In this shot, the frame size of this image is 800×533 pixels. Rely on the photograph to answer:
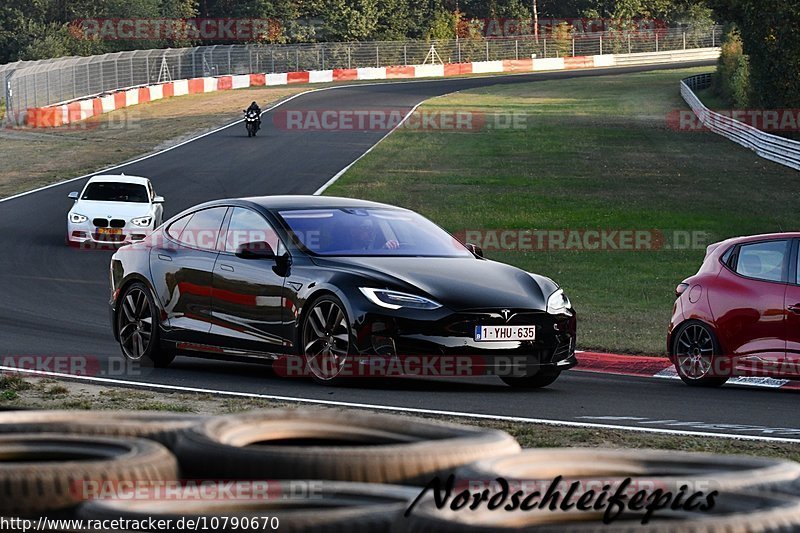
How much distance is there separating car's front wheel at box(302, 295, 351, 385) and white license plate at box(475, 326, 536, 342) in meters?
1.03

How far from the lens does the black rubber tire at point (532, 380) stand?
12.0 m

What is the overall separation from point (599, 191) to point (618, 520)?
30.4 meters

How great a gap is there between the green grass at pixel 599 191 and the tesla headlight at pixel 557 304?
3.01 m

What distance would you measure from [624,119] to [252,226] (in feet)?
151

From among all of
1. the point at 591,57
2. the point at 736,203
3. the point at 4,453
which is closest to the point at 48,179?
the point at 736,203

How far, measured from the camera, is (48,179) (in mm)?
39375

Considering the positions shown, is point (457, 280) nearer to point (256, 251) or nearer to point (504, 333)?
point (504, 333)

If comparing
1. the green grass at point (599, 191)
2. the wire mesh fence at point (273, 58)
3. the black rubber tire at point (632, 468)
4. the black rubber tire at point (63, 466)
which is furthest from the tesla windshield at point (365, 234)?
the wire mesh fence at point (273, 58)

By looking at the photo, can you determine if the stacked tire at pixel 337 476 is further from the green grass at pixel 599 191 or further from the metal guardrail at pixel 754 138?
the metal guardrail at pixel 754 138

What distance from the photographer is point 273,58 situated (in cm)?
8975

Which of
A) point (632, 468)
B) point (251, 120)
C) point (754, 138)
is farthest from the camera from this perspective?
point (251, 120)

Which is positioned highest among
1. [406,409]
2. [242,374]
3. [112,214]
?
[406,409]

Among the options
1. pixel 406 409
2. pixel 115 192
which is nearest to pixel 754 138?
pixel 115 192

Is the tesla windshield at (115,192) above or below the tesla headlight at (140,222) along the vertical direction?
above
